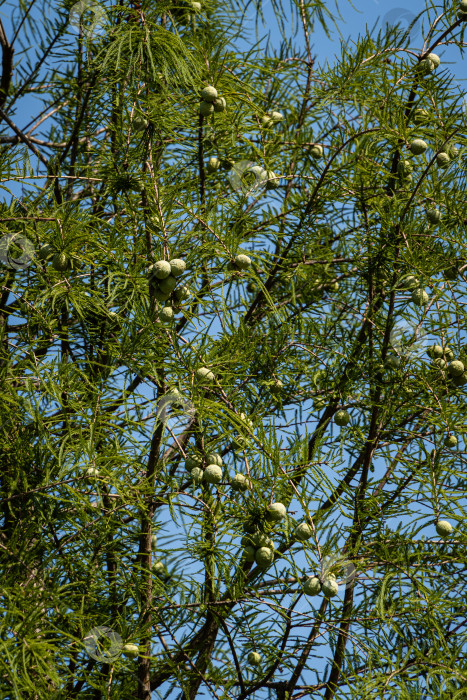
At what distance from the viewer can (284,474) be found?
40.8 inches

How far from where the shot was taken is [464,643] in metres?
1.08

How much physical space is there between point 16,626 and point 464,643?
620mm

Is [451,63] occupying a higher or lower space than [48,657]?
higher

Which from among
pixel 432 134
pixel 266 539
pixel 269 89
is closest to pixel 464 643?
pixel 266 539

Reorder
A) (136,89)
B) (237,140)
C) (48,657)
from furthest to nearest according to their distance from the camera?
(237,140), (136,89), (48,657)

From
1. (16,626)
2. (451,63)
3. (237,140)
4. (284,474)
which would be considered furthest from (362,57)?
(16,626)

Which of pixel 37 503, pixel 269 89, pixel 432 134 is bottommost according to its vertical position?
pixel 37 503

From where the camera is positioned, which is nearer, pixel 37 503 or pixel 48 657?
pixel 48 657

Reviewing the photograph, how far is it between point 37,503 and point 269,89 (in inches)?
44.0

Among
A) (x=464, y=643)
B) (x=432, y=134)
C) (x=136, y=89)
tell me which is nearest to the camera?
(x=464, y=643)

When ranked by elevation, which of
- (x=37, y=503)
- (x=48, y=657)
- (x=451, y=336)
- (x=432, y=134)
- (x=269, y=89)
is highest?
(x=269, y=89)

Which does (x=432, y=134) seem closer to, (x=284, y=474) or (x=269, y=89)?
(x=269, y=89)

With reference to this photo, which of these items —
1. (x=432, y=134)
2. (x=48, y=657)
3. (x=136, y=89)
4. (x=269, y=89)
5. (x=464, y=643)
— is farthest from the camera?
(x=269, y=89)

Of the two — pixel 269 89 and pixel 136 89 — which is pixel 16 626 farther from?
pixel 269 89
